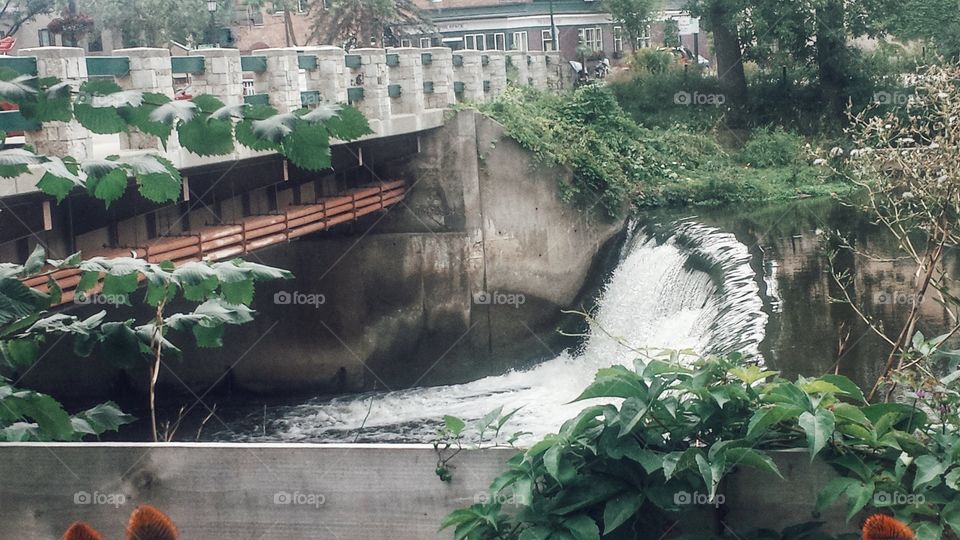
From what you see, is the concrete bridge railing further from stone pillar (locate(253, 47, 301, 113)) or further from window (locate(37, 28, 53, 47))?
window (locate(37, 28, 53, 47))

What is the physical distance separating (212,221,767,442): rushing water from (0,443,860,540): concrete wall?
11.5m

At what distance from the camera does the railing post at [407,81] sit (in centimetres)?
2009

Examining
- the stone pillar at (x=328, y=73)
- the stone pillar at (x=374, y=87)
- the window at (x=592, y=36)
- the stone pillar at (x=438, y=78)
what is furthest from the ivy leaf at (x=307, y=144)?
the window at (x=592, y=36)

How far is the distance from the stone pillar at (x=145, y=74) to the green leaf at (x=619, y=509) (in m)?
10.2

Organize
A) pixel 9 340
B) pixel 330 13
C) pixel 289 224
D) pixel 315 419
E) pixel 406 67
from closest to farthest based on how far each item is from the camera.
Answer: pixel 9 340
pixel 289 224
pixel 315 419
pixel 406 67
pixel 330 13

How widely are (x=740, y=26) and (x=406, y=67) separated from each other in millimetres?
11620

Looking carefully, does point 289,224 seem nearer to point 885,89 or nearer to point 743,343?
point 743,343

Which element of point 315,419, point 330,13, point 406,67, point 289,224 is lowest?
point 315,419

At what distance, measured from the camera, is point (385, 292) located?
20328 millimetres

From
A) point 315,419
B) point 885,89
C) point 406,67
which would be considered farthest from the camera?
point 885,89

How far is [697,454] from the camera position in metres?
3.47

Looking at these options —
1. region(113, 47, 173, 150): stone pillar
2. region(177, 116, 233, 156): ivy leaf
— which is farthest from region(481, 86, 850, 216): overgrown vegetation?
region(177, 116, 233, 156): ivy leaf

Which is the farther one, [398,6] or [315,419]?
[398,6]

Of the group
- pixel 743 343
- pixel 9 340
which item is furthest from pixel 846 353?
pixel 9 340
